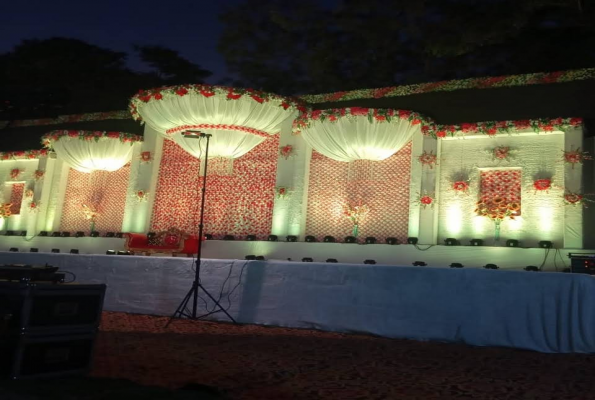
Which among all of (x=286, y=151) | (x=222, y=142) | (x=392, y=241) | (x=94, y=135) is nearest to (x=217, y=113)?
(x=222, y=142)

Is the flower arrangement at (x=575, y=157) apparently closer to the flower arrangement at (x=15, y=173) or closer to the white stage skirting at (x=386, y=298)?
the white stage skirting at (x=386, y=298)

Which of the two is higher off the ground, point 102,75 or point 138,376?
point 102,75

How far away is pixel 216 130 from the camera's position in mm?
8625

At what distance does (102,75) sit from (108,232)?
8.83 m

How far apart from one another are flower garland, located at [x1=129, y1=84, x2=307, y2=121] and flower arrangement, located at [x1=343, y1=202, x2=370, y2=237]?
1936 mm

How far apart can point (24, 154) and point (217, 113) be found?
6247 millimetres

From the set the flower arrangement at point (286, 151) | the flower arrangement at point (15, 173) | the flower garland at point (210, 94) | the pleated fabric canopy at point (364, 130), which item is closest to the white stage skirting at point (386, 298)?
the flower garland at point (210, 94)

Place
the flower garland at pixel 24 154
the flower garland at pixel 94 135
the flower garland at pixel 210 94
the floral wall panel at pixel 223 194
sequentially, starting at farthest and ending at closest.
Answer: the flower garland at pixel 24 154 < the flower garland at pixel 94 135 < the floral wall panel at pixel 223 194 < the flower garland at pixel 210 94

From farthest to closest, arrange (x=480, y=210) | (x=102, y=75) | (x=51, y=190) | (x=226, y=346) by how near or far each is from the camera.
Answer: (x=102, y=75)
(x=51, y=190)
(x=480, y=210)
(x=226, y=346)

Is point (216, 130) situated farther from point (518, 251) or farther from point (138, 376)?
point (138, 376)

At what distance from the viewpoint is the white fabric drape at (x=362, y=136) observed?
8.65m

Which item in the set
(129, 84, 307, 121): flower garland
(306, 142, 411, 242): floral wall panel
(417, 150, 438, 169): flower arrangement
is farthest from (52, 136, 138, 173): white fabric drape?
(417, 150, 438, 169): flower arrangement

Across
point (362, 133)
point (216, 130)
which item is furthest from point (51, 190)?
point (362, 133)

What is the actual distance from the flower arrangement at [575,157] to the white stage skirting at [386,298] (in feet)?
13.7
